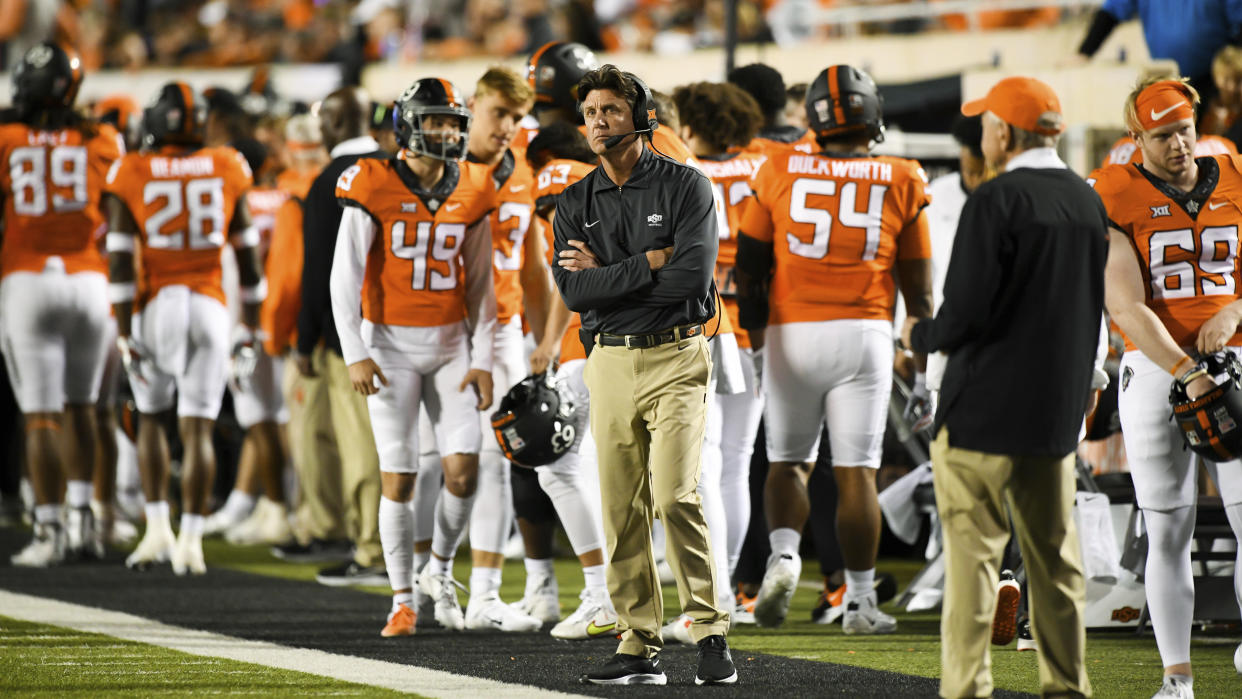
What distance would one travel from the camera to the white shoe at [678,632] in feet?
20.1

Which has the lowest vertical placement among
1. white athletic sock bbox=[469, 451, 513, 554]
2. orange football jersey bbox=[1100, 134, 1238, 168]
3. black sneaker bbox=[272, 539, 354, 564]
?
black sneaker bbox=[272, 539, 354, 564]

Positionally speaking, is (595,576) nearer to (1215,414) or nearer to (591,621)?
(591,621)

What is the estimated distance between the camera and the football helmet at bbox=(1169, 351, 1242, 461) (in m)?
4.84

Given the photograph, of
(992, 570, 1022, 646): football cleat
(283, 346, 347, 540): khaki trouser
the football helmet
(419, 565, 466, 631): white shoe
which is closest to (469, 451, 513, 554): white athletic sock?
(419, 565, 466, 631): white shoe

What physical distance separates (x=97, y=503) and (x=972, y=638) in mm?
6645

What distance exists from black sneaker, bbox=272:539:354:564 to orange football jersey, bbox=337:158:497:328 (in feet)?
10.6

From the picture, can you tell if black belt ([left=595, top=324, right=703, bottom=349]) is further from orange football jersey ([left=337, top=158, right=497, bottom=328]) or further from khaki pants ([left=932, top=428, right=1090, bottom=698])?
orange football jersey ([left=337, top=158, right=497, bottom=328])

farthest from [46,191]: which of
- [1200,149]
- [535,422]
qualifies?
[1200,149]

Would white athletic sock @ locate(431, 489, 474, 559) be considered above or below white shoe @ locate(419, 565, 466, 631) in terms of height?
above

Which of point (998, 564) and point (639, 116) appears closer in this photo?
point (998, 564)

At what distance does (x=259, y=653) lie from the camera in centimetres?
592

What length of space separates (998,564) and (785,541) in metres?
2.25

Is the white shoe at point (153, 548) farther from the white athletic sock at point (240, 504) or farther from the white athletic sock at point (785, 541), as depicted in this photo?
the white athletic sock at point (785, 541)

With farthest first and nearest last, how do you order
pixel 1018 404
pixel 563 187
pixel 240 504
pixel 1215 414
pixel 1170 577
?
pixel 240 504
pixel 563 187
pixel 1170 577
pixel 1215 414
pixel 1018 404
